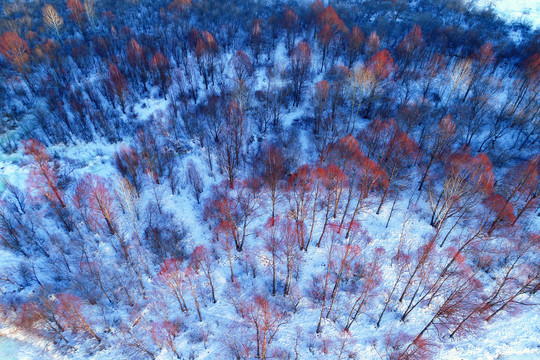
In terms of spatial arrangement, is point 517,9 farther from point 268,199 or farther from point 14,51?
point 14,51

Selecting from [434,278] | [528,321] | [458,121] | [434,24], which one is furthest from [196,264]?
[434,24]

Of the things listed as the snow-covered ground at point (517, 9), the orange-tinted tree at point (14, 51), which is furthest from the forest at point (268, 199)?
the snow-covered ground at point (517, 9)

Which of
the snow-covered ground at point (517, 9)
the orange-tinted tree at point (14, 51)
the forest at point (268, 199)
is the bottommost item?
the forest at point (268, 199)

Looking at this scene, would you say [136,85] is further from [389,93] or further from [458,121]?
[458,121]

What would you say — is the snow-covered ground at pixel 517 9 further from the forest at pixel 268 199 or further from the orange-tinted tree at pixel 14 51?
the orange-tinted tree at pixel 14 51

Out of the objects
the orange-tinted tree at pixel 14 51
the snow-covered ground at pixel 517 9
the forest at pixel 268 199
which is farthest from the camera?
the snow-covered ground at pixel 517 9

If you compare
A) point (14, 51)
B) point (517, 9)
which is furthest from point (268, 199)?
point (517, 9)

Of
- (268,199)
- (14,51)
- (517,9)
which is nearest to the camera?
(268,199)

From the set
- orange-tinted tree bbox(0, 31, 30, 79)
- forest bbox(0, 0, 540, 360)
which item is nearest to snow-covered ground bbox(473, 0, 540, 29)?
forest bbox(0, 0, 540, 360)

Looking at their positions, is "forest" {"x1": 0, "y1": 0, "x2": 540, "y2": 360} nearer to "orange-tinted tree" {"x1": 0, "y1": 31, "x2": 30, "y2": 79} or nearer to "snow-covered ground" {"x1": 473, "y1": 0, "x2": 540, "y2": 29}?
"orange-tinted tree" {"x1": 0, "y1": 31, "x2": 30, "y2": 79}
